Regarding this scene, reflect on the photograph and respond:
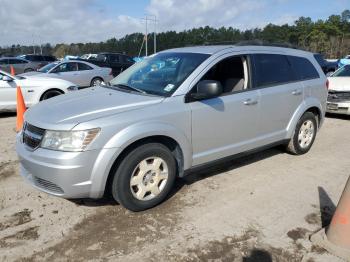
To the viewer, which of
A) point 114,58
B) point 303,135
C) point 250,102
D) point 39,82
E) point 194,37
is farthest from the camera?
point 194,37

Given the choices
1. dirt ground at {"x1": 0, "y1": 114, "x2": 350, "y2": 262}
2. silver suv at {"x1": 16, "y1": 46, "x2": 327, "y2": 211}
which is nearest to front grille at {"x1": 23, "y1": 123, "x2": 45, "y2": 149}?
silver suv at {"x1": 16, "y1": 46, "x2": 327, "y2": 211}

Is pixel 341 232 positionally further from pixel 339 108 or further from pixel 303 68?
pixel 339 108

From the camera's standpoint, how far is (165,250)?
339 centimetres

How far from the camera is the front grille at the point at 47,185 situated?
144 inches

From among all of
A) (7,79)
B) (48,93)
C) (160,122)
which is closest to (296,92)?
(160,122)

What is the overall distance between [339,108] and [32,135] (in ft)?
26.1

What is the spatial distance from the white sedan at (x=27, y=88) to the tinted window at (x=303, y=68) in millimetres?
6325

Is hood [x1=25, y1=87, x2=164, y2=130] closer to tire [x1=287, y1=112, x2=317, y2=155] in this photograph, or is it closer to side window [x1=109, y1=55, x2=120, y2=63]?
tire [x1=287, y1=112, x2=317, y2=155]

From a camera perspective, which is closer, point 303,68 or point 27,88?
point 303,68

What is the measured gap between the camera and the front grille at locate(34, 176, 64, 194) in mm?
3666

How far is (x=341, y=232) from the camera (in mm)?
3332

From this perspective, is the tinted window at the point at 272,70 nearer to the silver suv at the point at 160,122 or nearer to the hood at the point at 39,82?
the silver suv at the point at 160,122

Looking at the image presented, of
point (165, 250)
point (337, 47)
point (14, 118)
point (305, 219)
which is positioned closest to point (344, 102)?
point (305, 219)

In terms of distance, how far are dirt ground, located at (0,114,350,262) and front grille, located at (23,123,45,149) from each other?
799 mm
